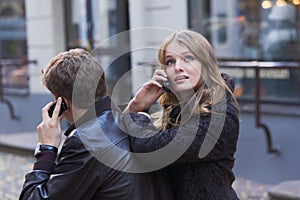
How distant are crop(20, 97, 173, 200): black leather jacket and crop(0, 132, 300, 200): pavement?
9.69ft

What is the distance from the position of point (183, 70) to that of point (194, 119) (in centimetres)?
20

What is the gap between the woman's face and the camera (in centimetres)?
211

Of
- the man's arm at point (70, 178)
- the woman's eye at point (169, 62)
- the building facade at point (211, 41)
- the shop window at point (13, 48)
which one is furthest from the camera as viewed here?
the shop window at point (13, 48)

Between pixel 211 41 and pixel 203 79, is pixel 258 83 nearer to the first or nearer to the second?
pixel 211 41

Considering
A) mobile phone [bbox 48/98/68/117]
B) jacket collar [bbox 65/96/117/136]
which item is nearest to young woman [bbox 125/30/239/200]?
jacket collar [bbox 65/96/117/136]

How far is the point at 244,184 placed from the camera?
610cm

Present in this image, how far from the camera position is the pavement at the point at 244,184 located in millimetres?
4793

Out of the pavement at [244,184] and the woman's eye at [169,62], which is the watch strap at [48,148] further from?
the pavement at [244,184]

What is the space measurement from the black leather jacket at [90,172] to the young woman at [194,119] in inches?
3.3

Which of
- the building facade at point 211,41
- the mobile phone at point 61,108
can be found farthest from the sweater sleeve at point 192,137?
the building facade at point 211,41

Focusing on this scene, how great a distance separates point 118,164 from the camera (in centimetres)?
201

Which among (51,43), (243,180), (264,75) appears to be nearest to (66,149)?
(243,180)

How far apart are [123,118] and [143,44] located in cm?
575

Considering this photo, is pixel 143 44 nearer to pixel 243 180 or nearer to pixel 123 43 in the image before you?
pixel 123 43
